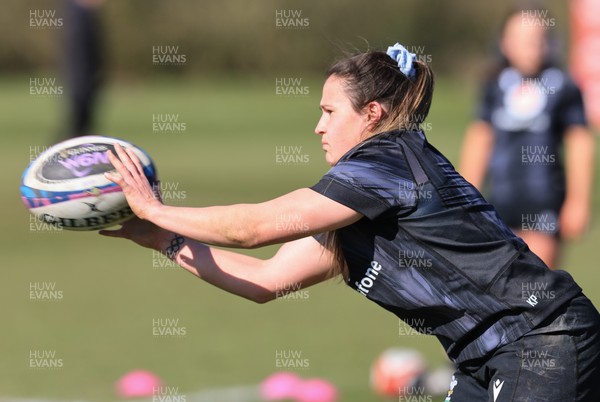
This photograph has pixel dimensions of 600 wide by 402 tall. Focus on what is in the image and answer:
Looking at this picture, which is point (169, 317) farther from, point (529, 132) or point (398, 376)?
point (529, 132)

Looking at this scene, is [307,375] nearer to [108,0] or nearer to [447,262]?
[447,262]

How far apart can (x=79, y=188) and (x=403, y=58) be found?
1.42 m

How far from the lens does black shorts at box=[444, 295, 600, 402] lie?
14.1ft

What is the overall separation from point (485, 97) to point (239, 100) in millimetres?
31434

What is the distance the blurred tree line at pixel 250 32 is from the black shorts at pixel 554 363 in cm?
4300

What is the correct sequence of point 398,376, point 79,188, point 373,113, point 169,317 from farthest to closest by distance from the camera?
point 169,317, point 398,376, point 79,188, point 373,113

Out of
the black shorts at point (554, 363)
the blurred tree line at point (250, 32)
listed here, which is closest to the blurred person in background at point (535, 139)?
the black shorts at point (554, 363)

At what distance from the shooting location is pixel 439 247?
14.1ft

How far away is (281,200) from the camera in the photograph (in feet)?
13.9

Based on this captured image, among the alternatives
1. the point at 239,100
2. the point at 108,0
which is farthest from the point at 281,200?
the point at 108,0

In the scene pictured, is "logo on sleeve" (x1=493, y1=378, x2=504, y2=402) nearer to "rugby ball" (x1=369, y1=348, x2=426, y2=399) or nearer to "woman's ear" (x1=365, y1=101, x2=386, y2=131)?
"woman's ear" (x1=365, y1=101, x2=386, y2=131)

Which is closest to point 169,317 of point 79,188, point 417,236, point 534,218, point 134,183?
point 534,218

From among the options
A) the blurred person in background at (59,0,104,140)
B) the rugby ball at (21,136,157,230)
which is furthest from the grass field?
the rugby ball at (21,136,157,230)

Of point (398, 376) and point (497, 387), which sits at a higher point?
point (497, 387)
